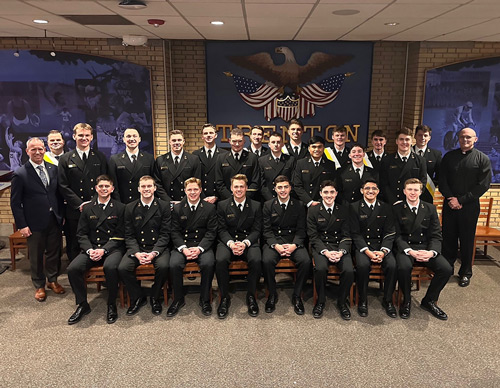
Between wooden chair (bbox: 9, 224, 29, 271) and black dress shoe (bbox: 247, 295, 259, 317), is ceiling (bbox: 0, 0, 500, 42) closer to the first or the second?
wooden chair (bbox: 9, 224, 29, 271)

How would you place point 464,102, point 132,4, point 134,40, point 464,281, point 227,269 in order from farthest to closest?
1. point 464,102
2. point 134,40
3. point 464,281
4. point 227,269
5. point 132,4

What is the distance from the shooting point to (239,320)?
13.6 ft

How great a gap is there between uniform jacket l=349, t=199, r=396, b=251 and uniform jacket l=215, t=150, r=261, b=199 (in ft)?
4.36

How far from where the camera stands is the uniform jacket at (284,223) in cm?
459

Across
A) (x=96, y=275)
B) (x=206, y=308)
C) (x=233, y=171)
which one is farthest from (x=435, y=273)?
(x=96, y=275)

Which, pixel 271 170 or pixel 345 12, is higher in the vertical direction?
pixel 345 12

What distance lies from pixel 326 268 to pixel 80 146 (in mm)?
3046

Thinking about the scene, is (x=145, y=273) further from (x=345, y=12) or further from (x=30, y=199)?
(x=345, y=12)

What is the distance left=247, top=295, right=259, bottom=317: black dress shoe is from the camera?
4.23m

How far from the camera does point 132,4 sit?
11.9 feet

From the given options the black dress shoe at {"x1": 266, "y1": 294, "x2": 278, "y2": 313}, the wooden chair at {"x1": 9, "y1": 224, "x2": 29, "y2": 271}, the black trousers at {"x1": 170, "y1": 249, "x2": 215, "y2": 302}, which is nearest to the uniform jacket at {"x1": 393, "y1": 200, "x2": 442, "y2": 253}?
the black dress shoe at {"x1": 266, "y1": 294, "x2": 278, "y2": 313}

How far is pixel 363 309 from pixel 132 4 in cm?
360

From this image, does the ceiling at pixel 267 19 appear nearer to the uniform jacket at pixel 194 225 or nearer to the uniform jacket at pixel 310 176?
the uniform jacket at pixel 310 176

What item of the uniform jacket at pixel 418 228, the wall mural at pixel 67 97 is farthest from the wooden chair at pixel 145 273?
the wall mural at pixel 67 97
